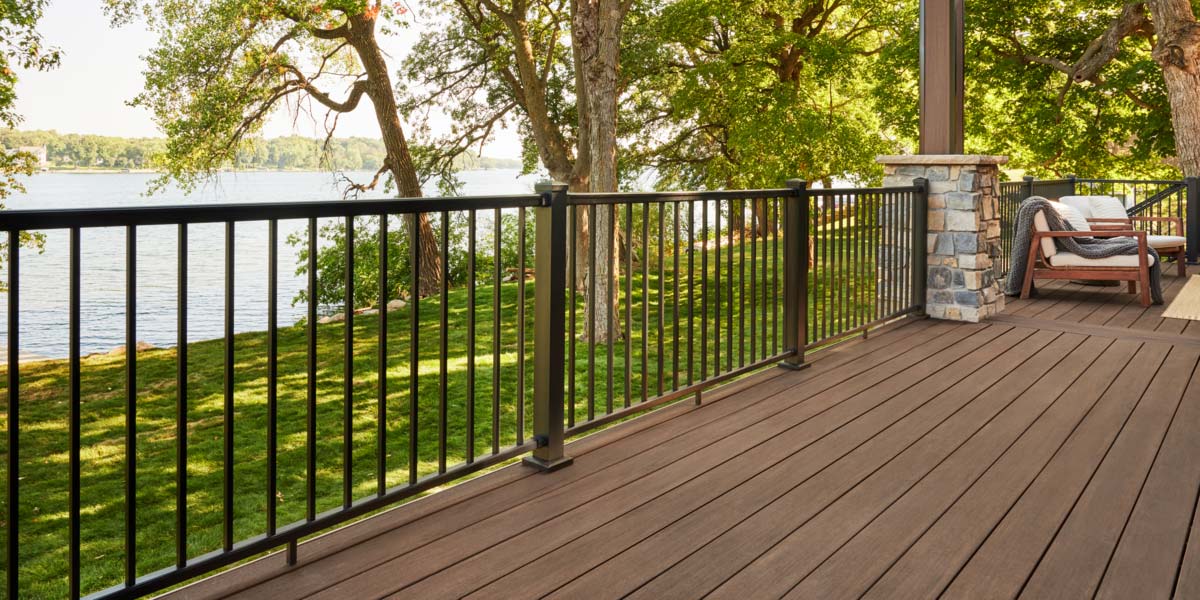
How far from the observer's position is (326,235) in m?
15.6

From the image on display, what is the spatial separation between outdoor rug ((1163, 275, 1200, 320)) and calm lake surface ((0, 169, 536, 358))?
1167 centimetres

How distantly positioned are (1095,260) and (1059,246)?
0.27m

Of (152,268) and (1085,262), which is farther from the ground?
(152,268)

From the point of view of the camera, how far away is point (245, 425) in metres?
8.93

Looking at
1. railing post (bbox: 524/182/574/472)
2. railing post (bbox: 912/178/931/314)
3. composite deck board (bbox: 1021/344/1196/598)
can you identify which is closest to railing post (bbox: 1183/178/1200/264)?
railing post (bbox: 912/178/931/314)

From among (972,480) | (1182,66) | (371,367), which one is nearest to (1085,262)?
(972,480)

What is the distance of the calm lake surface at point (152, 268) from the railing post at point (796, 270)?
11725 millimetres

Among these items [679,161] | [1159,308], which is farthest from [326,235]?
[1159,308]

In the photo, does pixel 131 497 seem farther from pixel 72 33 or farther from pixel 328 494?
pixel 72 33

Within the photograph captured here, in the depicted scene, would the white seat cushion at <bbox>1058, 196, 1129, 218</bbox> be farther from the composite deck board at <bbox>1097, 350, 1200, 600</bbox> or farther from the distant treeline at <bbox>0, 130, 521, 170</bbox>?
the distant treeline at <bbox>0, 130, 521, 170</bbox>

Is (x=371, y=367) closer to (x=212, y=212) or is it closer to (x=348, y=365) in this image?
(x=348, y=365)

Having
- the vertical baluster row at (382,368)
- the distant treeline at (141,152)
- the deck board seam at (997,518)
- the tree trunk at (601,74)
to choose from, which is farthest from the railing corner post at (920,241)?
the distant treeline at (141,152)

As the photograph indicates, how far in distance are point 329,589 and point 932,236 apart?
5052 millimetres

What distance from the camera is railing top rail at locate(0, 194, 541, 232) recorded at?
5.19 feet
